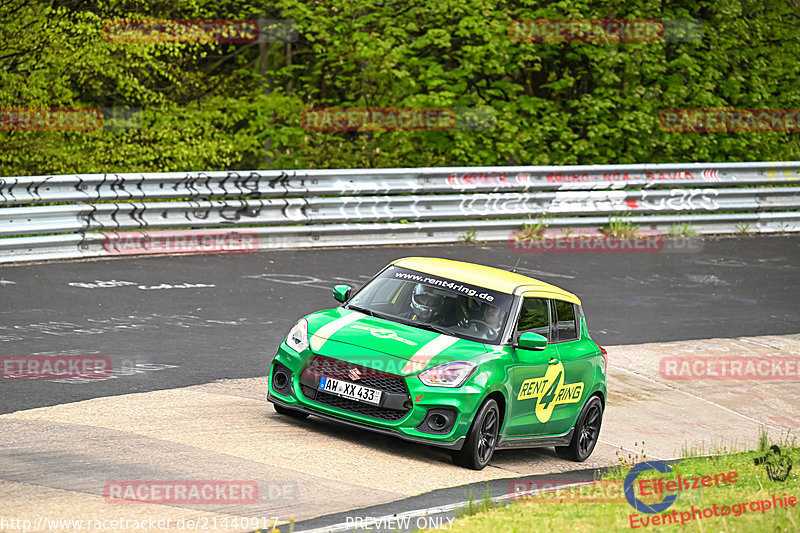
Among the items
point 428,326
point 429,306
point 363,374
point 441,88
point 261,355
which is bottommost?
point 261,355

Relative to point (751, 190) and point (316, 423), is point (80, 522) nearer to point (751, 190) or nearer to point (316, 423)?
point (316, 423)

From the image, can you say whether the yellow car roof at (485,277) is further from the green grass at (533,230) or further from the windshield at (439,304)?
the green grass at (533,230)

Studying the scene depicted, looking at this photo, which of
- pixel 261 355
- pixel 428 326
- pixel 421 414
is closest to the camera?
pixel 421 414

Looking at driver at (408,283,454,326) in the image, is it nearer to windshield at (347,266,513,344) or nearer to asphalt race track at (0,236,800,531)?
windshield at (347,266,513,344)

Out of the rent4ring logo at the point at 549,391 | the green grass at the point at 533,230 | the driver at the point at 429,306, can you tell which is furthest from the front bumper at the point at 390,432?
the green grass at the point at 533,230

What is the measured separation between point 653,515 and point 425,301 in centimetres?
325

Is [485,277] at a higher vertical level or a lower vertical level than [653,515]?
higher

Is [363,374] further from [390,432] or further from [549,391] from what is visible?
[549,391]

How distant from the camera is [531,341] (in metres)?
9.32

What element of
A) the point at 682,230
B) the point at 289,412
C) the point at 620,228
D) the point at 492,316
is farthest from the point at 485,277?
the point at 682,230

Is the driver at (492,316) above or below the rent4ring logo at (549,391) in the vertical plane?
above

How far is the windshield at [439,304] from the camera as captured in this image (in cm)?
956

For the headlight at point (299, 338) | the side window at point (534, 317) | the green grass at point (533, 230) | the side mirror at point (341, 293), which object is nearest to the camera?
the headlight at point (299, 338)

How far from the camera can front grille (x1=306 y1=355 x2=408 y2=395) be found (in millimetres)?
8812
